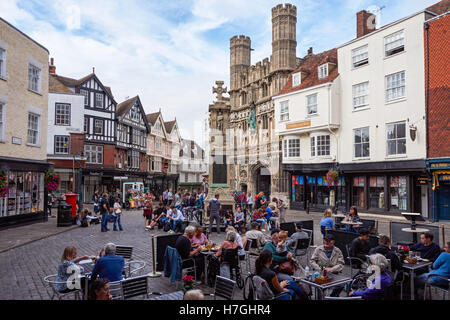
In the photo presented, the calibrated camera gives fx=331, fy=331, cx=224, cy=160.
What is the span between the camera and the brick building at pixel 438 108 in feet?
61.4

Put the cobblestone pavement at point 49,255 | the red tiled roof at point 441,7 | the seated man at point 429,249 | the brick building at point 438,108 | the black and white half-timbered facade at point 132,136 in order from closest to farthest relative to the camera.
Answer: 1. the cobblestone pavement at point 49,255
2. the seated man at point 429,249
3. the brick building at point 438,108
4. the red tiled roof at point 441,7
5. the black and white half-timbered facade at point 132,136

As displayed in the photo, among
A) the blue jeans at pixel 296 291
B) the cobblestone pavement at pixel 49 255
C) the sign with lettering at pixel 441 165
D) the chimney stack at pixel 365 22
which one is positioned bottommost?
the cobblestone pavement at pixel 49 255

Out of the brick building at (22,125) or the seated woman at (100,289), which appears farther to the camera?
the brick building at (22,125)

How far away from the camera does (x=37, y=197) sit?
1858 cm

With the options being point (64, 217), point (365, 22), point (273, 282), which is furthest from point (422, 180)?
point (64, 217)

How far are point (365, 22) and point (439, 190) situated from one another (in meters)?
13.4

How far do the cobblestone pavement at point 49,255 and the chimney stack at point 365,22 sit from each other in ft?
50.7

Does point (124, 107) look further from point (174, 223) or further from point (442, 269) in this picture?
point (442, 269)

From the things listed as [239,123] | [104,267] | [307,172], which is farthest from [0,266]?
[239,123]

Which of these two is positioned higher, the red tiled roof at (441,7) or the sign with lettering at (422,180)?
the red tiled roof at (441,7)

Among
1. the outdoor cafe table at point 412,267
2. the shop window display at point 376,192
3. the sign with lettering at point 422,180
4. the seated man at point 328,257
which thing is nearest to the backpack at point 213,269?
the seated man at point 328,257

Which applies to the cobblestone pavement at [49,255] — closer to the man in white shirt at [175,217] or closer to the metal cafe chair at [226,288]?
the man in white shirt at [175,217]

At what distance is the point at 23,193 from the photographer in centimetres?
1727

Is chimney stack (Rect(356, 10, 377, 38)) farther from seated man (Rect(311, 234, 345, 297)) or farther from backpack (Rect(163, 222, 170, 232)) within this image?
seated man (Rect(311, 234, 345, 297))
